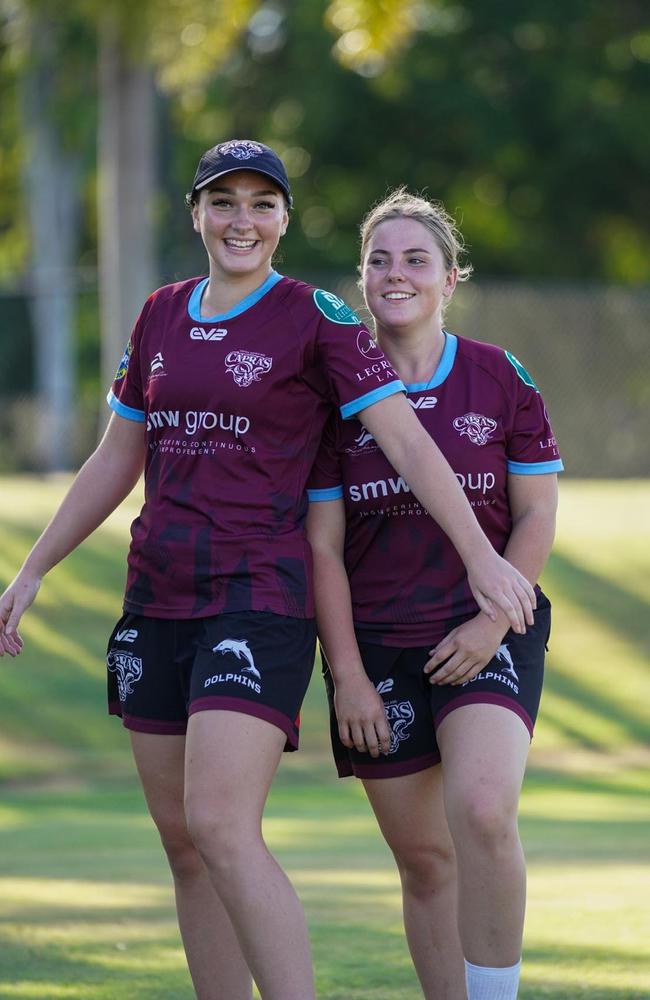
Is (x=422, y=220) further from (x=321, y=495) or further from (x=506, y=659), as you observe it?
(x=506, y=659)

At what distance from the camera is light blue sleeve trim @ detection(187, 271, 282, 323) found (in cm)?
388

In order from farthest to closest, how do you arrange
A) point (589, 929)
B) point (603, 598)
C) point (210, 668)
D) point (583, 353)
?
point (583, 353), point (603, 598), point (589, 929), point (210, 668)

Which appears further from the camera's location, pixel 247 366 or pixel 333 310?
pixel 333 310

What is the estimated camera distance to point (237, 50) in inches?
1148

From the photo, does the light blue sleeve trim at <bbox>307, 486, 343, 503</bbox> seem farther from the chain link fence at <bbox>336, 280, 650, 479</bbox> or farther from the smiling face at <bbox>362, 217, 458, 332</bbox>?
the chain link fence at <bbox>336, 280, 650, 479</bbox>

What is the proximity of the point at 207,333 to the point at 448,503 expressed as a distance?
0.70 metres

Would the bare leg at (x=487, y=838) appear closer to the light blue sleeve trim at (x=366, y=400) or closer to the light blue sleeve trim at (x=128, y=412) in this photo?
the light blue sleeve trim at (x=366, y=400)

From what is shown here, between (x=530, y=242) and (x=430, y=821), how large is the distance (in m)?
27.8

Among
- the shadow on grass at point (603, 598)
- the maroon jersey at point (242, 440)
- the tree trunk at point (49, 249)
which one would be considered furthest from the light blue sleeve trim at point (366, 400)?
the tree trunk at point (49, 249)

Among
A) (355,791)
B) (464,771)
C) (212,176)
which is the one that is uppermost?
(212,176)

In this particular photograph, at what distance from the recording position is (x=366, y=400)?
12.5 feet

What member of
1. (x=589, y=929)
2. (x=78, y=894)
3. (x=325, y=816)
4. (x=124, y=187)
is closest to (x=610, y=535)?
(x=325, y=816)

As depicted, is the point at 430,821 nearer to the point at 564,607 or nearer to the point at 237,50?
the point at 564,607

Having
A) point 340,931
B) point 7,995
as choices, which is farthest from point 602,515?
point 7,995
